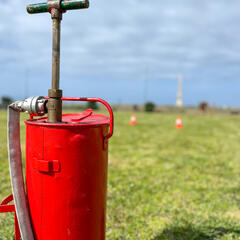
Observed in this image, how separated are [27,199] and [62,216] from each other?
367 millimetres

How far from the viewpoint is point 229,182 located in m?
5.00

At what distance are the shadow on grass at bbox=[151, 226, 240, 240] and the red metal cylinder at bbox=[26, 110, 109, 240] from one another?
1.39m

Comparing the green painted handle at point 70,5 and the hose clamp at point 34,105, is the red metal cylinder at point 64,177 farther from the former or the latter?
the green painted handle at point 70,5

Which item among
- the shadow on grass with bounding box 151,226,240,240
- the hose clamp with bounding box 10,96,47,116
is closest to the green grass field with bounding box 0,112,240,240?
the shadow on grass with bounding box 151,226,240,240

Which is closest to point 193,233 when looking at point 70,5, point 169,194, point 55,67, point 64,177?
point 169,194

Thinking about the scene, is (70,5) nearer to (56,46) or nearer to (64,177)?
(56,46)

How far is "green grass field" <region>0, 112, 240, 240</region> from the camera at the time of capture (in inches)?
126

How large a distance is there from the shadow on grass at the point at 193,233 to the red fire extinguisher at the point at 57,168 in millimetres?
1325

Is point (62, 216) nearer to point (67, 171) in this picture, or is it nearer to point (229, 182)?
point (67, 171)

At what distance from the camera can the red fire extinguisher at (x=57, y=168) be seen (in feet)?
6.00

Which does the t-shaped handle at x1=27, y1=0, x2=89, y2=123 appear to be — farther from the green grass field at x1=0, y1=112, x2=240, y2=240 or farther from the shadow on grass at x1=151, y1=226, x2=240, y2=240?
the shadow on grass at x1=151, y1=226, x2=240, y2=240

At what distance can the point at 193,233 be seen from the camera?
3.16 metres

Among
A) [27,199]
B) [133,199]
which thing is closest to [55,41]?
[27,199]

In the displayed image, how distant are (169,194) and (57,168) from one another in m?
2.91
